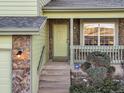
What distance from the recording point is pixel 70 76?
52.9 feet

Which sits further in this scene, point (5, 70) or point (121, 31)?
point (121, 31)

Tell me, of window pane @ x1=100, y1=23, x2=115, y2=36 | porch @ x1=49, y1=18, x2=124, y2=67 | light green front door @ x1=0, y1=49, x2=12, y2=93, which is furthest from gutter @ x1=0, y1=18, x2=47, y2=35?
window pane @ x1=100, y1=23, x2=115, y2=36

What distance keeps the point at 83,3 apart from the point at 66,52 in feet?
10.1

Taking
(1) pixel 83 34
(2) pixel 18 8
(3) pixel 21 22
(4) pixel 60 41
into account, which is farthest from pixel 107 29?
(3) pixel 21 22

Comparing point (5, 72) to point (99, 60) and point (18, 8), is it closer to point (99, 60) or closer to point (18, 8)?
point (18, 8)

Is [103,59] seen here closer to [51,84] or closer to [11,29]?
[51,84]

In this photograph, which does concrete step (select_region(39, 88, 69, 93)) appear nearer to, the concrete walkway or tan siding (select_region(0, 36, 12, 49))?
the concrete walkway

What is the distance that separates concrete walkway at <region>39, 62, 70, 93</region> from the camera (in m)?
15.1

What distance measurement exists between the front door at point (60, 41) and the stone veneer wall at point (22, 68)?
24.1 ft

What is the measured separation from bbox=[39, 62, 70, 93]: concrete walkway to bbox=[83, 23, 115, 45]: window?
390 centimetres

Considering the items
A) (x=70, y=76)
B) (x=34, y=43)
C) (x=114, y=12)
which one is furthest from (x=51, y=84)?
(x=114, y=12)

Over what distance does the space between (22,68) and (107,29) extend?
8.50 meters

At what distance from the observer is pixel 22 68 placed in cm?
1362

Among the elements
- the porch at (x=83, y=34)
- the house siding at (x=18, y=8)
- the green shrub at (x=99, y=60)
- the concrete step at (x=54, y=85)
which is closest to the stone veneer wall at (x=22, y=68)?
the concrete step at (x=54, y=85)
